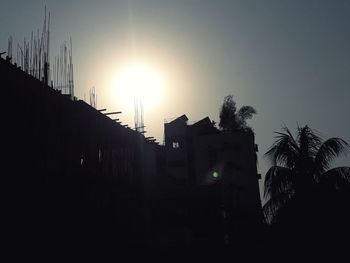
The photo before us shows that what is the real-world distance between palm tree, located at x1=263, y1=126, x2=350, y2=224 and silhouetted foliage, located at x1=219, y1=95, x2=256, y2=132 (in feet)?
117

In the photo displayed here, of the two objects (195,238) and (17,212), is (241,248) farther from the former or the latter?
(17,212)

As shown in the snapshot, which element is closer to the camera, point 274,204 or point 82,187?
point 82,187

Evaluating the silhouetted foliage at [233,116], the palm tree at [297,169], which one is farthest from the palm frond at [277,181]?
the silhouetted foliage at [233,116]

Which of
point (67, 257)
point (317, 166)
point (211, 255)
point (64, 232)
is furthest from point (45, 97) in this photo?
point (211, 255)

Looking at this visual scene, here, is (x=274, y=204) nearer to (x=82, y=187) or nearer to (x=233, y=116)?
(x=82, y=187)

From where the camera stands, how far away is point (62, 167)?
10625mm

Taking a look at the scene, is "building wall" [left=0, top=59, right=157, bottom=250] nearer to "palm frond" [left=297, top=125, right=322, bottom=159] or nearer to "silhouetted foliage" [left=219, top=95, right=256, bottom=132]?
"palm frond" [left=297, top=125, right=322, bottom=159]

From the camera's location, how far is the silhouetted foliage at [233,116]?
1970 inches

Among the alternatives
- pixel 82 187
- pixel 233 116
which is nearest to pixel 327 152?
pixel 82 187

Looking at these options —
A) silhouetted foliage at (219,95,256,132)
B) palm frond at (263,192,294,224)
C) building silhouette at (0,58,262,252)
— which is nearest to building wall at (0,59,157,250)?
building silhouette at (0,58,262,252)

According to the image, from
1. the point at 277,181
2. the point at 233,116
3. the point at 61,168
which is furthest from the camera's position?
the point at 233,116

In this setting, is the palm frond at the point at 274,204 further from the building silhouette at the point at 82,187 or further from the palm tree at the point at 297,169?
the building silhouette at the point at 82,187

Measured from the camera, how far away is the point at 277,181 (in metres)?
13.9

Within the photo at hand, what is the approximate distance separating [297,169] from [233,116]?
3700 centimetres
